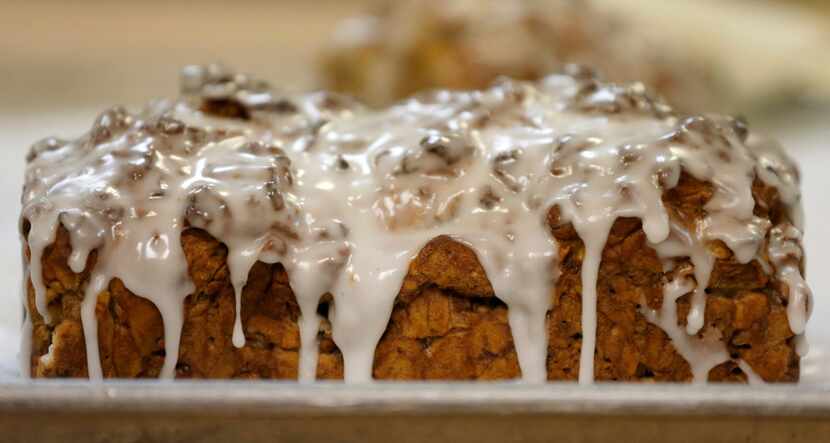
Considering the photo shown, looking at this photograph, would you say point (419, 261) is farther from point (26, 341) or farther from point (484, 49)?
point (484, 49)

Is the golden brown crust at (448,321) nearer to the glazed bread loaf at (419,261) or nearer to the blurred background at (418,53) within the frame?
the glazed bread loaf at (419,261)

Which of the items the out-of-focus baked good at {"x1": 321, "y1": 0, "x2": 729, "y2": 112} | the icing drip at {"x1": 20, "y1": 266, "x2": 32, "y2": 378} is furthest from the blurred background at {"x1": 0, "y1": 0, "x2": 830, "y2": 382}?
the icing drip at {"x1": 20, "y1": 266, "x2": 32, "y2": 378}

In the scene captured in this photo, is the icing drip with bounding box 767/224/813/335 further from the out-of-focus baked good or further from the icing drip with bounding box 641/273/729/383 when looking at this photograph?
the out-of-focus baked good

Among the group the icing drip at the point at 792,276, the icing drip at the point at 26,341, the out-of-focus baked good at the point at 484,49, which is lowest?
the icing drip at the point at 26,341

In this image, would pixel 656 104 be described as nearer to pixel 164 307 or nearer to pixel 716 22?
pixel 164 307

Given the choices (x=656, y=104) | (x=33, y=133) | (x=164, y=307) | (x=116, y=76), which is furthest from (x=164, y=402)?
(x=116, y=76)

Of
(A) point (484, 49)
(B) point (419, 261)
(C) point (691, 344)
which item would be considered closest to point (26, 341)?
(B) point (419, 261)

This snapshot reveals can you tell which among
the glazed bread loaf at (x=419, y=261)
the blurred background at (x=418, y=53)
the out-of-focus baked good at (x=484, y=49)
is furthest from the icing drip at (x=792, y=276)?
the out-of-focus baked good at (x=484, y=49)
